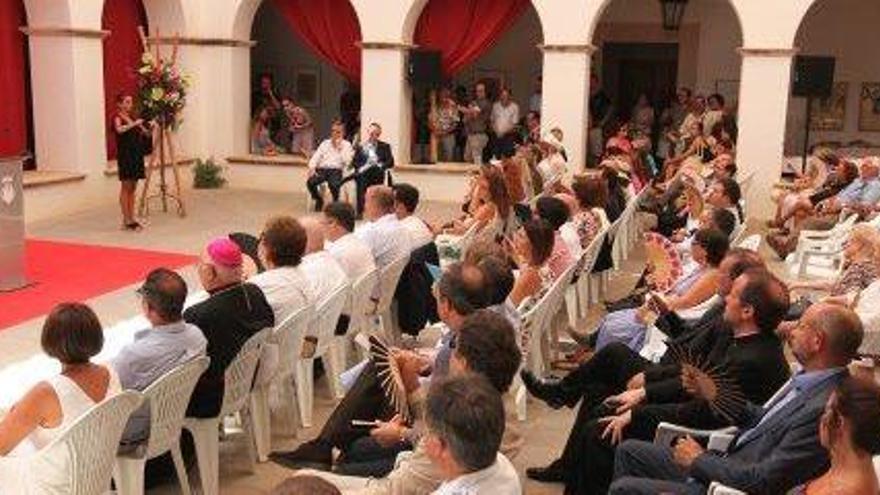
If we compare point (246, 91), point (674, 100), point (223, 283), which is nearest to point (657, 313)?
point (223, 283)

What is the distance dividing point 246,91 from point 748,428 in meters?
11.8

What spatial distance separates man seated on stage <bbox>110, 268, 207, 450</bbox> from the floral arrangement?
284 inches

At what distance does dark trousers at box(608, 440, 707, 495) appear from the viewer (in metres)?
3.41

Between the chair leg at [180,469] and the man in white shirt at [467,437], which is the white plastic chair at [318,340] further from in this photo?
the man in white shirt at [467,437]

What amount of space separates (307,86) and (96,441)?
50.9 feet

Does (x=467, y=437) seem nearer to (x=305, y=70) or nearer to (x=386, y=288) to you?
(x=386, y=288)

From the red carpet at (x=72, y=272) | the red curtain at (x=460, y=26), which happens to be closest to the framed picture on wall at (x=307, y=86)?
the red curtain at (x=460, y=26)

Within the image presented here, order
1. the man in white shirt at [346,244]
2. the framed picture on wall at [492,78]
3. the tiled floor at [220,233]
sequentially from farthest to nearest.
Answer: the framed picture on wall at [492,78]
the man in white shirt at [346,244]
the tiled floor at [220,233]

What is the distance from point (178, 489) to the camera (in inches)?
177

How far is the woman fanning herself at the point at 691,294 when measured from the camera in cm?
523

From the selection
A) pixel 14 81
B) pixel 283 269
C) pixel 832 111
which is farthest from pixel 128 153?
pixel 832 111

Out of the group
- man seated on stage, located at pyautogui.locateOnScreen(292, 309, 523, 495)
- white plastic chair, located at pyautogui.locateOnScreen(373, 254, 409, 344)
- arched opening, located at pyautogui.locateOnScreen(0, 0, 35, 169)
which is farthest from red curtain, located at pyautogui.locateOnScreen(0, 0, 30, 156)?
man seated on stage, located at pyautogui.locateOnScreen(292, 309, 523, 495)

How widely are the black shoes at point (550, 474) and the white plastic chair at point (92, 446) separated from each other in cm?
192

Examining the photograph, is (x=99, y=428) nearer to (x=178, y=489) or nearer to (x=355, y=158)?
(x=178, y=489)
